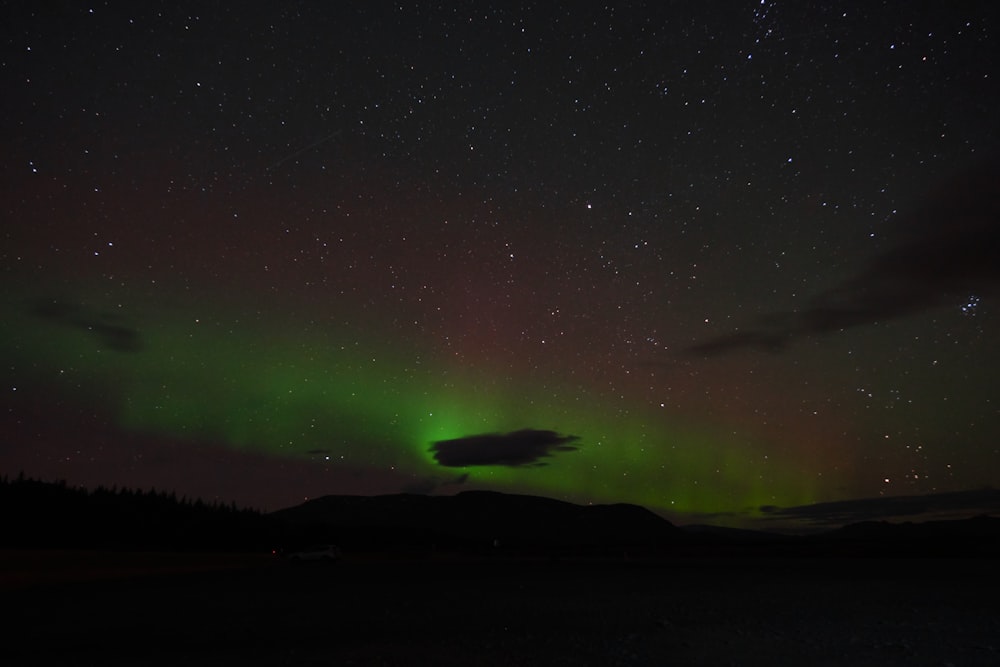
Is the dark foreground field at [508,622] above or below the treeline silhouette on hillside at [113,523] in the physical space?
below

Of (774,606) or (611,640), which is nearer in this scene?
(611,640)

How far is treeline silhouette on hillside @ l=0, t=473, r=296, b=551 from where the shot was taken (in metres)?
54.8

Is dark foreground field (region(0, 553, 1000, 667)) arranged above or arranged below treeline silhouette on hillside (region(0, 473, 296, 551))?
below

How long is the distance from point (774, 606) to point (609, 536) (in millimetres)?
185205

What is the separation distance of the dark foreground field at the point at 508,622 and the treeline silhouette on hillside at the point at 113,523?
→ 33.1 meters

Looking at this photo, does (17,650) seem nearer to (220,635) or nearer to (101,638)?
(101,638)

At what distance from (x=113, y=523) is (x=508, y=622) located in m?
57.2

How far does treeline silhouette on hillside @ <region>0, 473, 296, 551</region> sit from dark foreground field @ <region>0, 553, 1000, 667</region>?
33099 millimetres

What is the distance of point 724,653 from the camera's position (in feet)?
36.3

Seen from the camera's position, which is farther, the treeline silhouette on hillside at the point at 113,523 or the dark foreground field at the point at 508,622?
the treeline silhouette on hillside at the point at 113,523

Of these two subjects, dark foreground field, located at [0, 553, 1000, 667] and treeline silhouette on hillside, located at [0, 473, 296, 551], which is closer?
dark foreground field, located at [0, 553, 1000, 667]

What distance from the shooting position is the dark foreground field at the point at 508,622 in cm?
1114

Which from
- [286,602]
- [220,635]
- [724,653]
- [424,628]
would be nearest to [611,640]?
[724,653]

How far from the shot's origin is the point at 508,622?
14.9m
